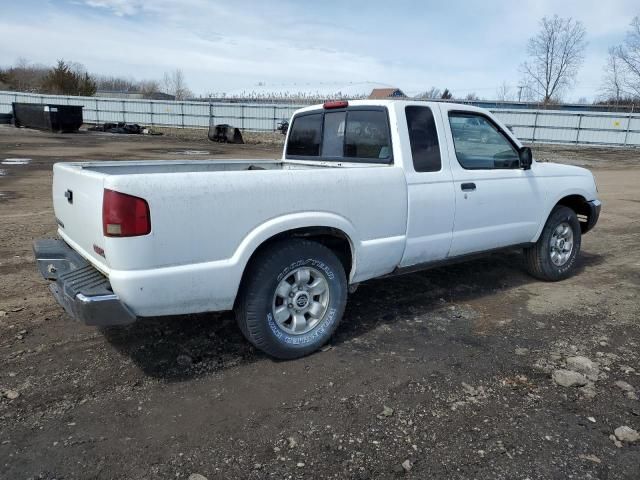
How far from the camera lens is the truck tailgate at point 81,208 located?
312cm

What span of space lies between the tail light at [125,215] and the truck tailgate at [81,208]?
11cm

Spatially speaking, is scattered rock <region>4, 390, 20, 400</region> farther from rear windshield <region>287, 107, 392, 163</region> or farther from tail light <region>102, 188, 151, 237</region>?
rear windshield <region>287, 107, 392, 163</region>

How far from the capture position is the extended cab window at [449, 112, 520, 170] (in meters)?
4.65

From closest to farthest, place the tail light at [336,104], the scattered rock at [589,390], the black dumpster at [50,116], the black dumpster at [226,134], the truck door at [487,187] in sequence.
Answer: the scattered rock at [589,390] → the truck door at [487,187] → the tail light at [336,104] → the black dumpster at [226,134] → the black dumpster at [50,116]

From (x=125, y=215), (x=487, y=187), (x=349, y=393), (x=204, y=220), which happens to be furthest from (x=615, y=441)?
(x=125, y=215)

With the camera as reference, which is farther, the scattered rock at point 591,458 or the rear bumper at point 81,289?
the rear bumper at point 81,289

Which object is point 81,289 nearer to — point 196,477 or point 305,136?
point 196,477

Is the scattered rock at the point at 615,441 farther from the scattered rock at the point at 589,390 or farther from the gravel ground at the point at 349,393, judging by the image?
the scattered rock at the point at 589,390

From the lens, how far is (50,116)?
31.2 m

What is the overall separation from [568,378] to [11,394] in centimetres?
361

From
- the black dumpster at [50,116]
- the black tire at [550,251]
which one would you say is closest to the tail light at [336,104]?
the black tire at [550,251]

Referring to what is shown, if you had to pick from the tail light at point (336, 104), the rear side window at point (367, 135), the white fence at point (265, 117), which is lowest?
the rear side window at point (367, 135)

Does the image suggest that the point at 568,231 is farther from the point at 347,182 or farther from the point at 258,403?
the point at 258,403

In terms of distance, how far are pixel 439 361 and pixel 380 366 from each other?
1.48 feet
